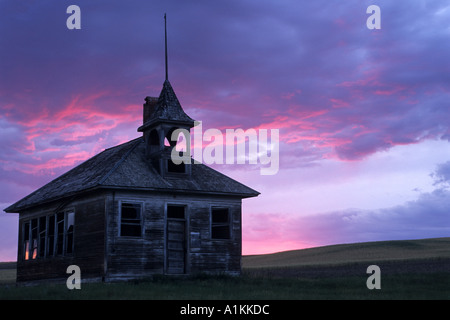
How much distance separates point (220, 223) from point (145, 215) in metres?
3.96

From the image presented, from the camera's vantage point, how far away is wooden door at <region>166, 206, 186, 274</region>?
26.0 m

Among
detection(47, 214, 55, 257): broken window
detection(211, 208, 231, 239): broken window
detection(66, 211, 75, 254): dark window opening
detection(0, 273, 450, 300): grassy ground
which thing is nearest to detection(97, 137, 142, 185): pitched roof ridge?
detection(66, 211, 75, 254): dark window opening

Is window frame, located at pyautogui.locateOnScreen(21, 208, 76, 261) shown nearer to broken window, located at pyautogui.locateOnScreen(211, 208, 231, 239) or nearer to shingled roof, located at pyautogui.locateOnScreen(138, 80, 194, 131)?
shingled roof, located at pyautogui.locateOnScreen(138, 80, 194, 131)

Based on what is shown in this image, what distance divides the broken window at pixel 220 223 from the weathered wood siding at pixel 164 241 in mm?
427

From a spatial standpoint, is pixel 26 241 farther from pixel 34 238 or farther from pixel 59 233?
pixel 59 233

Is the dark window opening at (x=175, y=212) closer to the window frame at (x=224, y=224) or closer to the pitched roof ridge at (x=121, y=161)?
the window frame at (x=224, y=224)

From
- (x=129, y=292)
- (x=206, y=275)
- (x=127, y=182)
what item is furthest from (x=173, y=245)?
(x=129, y=292)

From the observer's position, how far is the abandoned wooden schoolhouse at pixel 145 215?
24766 millimetres

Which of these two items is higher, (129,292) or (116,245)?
(116,245)

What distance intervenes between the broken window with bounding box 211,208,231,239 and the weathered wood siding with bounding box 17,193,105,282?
5511mm
